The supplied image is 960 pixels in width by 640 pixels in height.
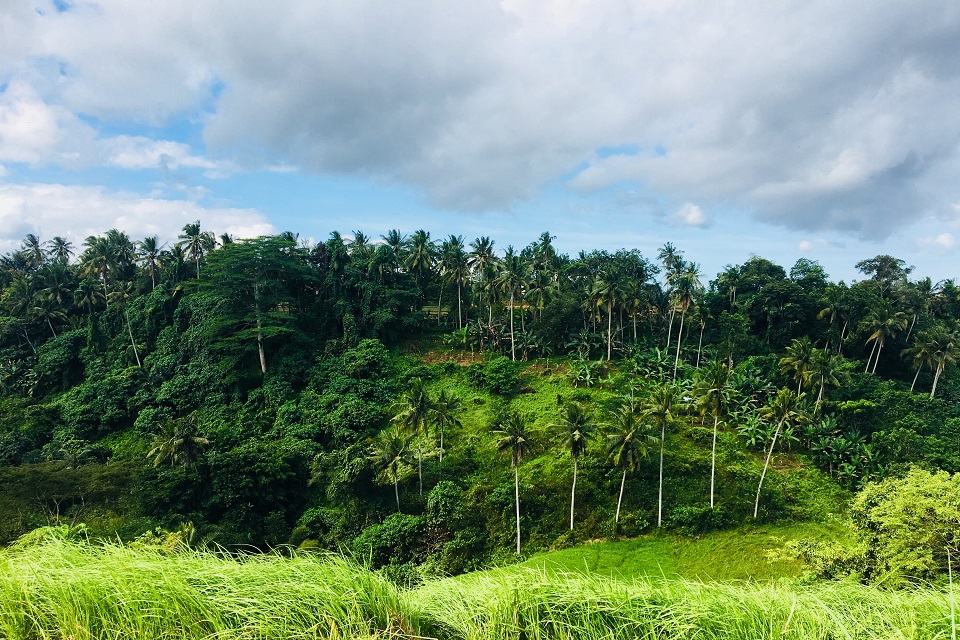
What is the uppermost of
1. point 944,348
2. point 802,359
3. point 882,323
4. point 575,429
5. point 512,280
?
point 512,280

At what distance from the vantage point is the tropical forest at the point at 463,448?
4.61 m

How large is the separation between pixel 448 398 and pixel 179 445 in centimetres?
1663

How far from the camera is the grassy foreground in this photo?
4.02 m

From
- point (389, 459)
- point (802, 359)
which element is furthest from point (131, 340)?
point (802, 359)

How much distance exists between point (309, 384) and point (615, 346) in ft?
99.1

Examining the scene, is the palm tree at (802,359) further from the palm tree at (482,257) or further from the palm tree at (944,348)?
the palm tree at (482,257)

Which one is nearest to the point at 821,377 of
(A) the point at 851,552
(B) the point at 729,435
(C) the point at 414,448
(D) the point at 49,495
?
(B) the point at 729,435

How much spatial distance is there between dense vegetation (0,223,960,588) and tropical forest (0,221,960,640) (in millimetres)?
245

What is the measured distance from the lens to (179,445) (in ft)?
85.1

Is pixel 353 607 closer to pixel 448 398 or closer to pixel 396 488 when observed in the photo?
pixel 396 488

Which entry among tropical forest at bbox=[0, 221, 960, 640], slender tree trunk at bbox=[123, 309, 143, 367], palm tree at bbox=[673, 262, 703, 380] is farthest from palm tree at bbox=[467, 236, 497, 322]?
slender tree trunk at bbox=[123, 309, 143, 367]

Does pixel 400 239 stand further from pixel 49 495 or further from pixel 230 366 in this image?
pixel 49 495

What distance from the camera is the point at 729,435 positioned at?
32.6 meters

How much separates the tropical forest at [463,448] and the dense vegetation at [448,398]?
0.25 m
